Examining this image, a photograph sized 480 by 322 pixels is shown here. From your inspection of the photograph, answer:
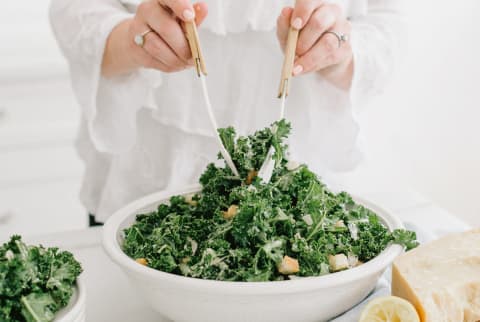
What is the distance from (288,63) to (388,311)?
1.54ft

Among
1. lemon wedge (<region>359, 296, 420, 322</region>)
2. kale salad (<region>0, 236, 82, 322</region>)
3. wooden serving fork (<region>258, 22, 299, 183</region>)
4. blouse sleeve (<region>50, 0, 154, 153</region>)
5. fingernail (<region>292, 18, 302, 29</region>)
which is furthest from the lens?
blouse sleeve (<region>50, 0, 154, 153</region>)

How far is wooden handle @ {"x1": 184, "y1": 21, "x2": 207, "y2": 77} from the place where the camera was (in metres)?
1.07

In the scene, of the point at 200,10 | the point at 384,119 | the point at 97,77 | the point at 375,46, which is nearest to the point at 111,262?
the point at 97,77

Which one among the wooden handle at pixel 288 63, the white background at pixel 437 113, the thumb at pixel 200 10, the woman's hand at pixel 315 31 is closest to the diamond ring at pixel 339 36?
the woman's hand at pixel 315 31

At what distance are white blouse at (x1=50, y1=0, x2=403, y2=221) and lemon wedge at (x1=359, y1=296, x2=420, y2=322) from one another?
68 cm

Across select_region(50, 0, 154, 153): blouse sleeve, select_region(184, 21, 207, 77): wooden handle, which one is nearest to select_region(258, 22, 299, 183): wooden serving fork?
select_region(184, 21, 207, 77): wooden handle

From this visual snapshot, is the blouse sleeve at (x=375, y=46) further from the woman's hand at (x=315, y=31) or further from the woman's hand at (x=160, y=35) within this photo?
the woman's hand at (x=160, y=35)

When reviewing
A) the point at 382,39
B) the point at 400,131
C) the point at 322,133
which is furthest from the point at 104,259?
the point at 400,131

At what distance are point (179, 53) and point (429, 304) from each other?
2.10 ft

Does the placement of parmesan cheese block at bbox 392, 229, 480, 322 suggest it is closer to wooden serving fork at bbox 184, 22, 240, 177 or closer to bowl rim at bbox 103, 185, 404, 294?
bowl rim at bbox 103, 185, 404, 294

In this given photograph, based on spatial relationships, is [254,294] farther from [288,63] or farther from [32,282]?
[288,63]

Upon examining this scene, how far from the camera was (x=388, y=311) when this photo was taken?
86 cm

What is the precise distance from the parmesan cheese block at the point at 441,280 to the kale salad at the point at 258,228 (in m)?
0.04

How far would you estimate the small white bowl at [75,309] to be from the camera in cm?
76
